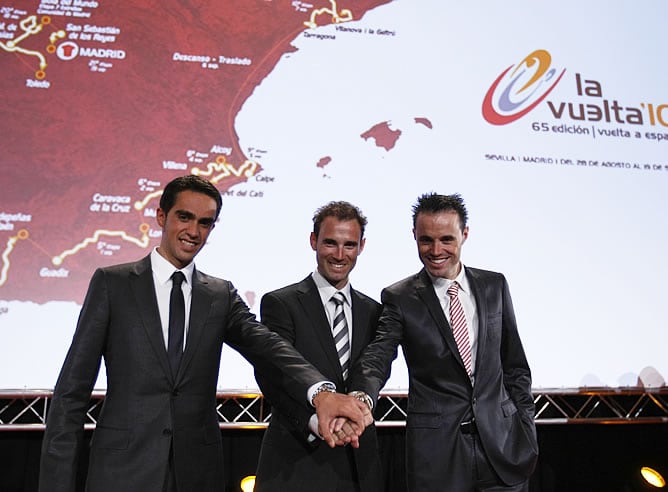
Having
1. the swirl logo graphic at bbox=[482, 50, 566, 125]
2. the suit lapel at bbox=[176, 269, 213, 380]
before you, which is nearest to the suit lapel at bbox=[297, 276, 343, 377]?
the suit lapel at bbox=[176, 269, 213, 380]

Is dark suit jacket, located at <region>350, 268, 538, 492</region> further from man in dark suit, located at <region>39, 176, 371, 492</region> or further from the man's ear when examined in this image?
the man's ear

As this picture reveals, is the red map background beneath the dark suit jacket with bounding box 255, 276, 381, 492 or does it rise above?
above

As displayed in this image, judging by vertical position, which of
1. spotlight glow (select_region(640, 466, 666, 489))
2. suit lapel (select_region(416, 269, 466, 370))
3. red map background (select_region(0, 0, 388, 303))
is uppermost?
red map background (select_region(0, 0, 388, 303))

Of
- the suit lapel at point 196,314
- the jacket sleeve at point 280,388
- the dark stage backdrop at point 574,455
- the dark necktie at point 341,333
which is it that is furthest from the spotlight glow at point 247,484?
the suit lapel at point 196,314

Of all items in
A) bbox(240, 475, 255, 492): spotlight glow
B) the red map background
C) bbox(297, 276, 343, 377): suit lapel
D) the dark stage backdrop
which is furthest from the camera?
the dark stage backdrop

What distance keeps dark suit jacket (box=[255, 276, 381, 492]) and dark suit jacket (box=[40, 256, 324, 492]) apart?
0.14 metres

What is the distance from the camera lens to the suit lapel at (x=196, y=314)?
5.63ft

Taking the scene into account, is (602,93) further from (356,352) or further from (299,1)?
(356,352)

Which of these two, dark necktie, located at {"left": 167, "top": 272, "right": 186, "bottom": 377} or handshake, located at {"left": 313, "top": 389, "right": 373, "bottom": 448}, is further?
dark necktie, located at {"left": 167, "top": 272, "right": 186, "bottom": 377}

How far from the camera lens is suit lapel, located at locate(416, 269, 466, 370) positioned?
1.95m

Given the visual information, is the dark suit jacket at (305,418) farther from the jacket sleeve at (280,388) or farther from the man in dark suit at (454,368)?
the man in dark suit at (454,368)

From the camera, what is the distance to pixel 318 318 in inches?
77.5

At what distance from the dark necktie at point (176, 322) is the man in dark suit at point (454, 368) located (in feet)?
1.87

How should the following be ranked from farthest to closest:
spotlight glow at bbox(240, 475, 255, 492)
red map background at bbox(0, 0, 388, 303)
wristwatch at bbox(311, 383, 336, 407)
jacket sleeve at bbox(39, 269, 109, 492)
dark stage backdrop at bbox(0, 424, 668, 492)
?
dark stage backdrop at bbox(0, 424, 668, 492) < spotlight glow at bbox(240, 475, 255, 492) < red map background at bbox(0, 0, 388, 303) < wristwatch at bbox(311, 383, 336, 407) < jacket sleeve at bbox(39, 269, 109, 492)
